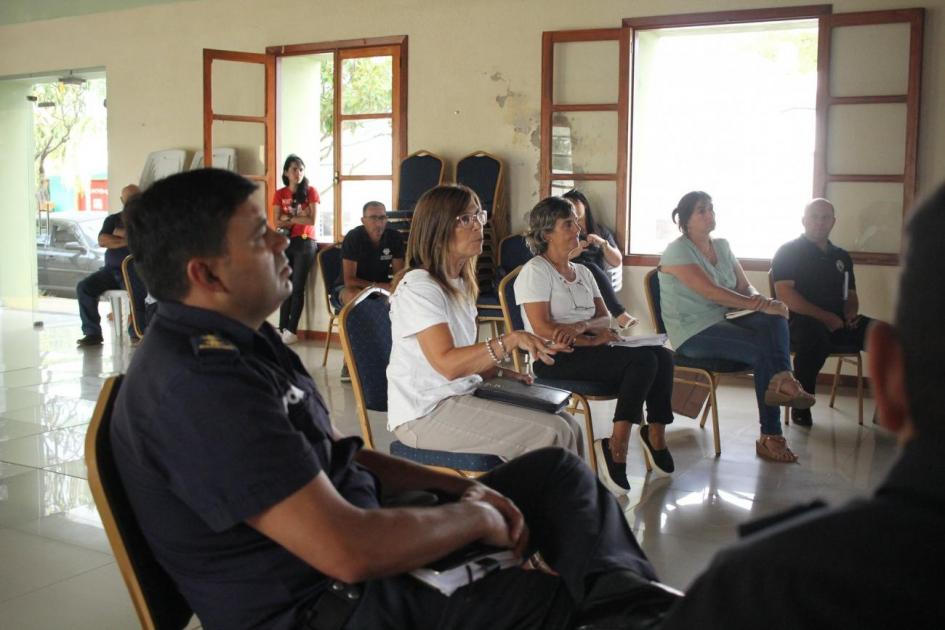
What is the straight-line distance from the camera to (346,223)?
26.6 feet

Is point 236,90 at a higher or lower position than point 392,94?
higher

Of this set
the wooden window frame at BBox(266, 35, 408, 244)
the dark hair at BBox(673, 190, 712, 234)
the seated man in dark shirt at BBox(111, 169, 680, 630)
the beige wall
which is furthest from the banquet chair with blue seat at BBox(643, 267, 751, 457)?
the wooden window frame at BBox(266, 35, 408, 244)

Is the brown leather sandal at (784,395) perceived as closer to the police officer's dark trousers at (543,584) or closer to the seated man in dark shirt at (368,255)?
the police officer's dark trousers at (543,584)

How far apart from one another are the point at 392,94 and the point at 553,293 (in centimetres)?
433

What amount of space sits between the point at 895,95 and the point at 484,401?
4297mm

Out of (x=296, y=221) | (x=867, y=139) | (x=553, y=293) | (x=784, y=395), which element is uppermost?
(x=867, y=139)

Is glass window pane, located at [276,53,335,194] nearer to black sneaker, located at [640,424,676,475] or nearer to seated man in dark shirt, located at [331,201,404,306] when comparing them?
seated man in dark shirt, located at [331,201,404,306]

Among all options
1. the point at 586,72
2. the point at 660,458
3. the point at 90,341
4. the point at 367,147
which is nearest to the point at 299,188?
the point at 367,147

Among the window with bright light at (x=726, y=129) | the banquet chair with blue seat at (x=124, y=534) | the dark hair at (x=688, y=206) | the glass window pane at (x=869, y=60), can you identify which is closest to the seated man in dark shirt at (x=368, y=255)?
the window with bright light at (x=726, y=129)

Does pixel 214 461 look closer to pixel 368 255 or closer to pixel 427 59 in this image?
pixel 368 255

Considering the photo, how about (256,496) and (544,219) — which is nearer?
(256,496)

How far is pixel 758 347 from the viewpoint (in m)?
4.36

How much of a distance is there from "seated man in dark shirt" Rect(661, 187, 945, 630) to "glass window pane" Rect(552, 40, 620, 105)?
6.30 meters

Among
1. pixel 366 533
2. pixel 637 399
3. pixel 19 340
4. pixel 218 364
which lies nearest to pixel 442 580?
pixel 366 533
